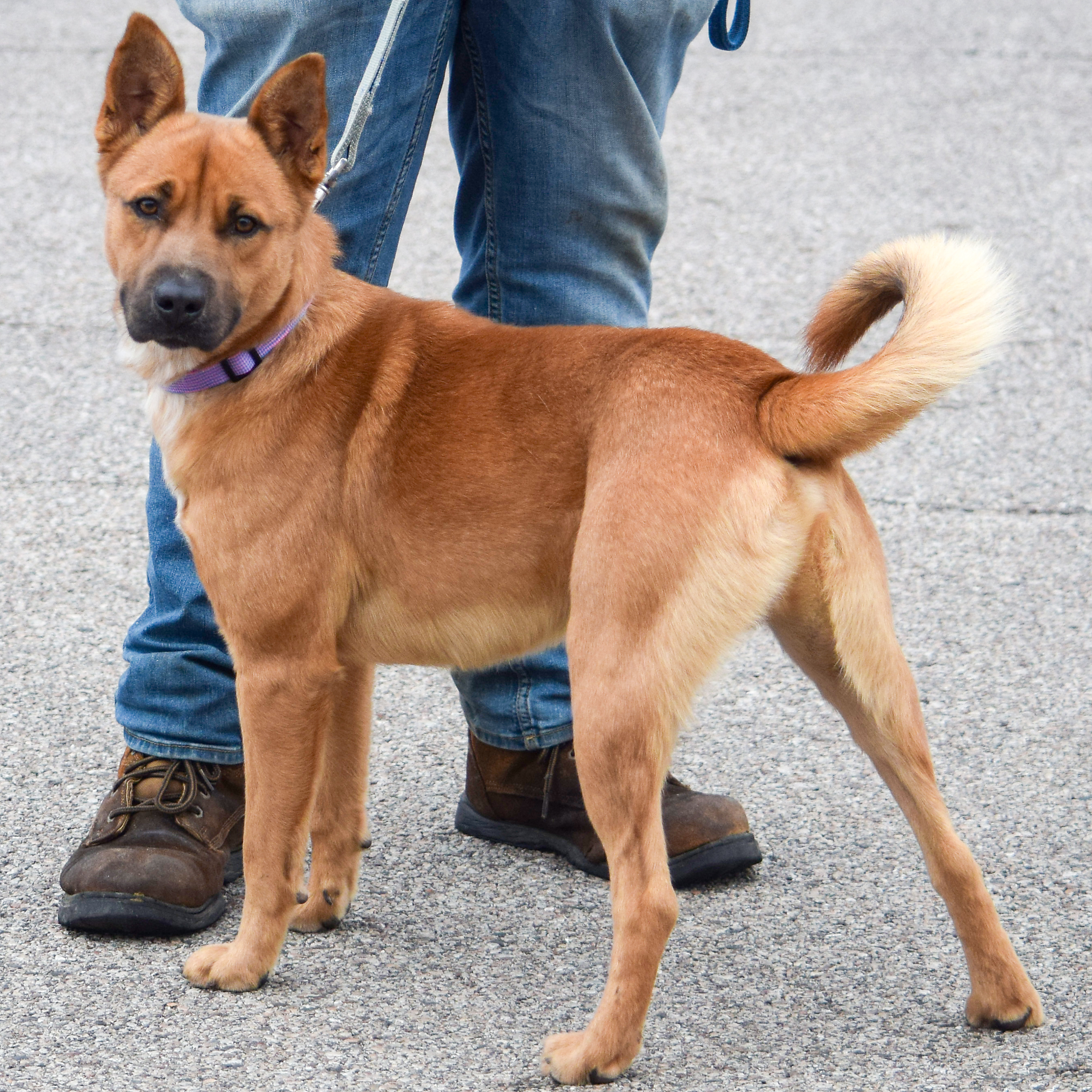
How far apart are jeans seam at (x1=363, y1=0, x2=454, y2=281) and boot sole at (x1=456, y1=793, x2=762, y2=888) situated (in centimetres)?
112

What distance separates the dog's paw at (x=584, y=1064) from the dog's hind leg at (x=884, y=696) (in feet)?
1.85

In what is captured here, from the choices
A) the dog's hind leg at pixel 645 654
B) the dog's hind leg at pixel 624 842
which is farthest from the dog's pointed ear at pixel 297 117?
the dog's hind leg at pixel 624 842

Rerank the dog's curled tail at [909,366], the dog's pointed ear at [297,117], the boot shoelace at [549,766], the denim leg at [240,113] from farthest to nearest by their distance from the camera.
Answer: the boot shoelace at [549,766] → the denim leg at [240,113] → the dog's pointed ear at [297,117] → the dog's curled tail at [909,366]

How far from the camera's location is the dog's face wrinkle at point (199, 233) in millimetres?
2256

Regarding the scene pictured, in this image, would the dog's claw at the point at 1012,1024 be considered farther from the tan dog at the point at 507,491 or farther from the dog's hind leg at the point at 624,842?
the dog's hind leg at the point at 624,842

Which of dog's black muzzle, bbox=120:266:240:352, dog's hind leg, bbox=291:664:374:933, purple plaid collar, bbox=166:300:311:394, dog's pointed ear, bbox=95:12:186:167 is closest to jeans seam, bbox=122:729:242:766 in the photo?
dog's hind leg, bbox=291:664:374:933

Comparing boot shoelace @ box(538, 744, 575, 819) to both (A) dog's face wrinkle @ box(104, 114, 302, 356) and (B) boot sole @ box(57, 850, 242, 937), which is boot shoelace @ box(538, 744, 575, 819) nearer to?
(B) boot sole @ box(57, 850, 242, 937)

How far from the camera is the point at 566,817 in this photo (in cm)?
288

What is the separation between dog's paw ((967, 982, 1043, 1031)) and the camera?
2.28m

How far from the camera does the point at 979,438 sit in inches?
189

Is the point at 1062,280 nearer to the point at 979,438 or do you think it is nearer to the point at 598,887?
the point at 979,438

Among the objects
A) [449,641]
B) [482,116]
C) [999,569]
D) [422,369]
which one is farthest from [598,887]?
[999,569]

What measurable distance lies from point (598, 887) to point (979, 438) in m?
2.64

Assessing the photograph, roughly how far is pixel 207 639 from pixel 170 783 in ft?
0.92
